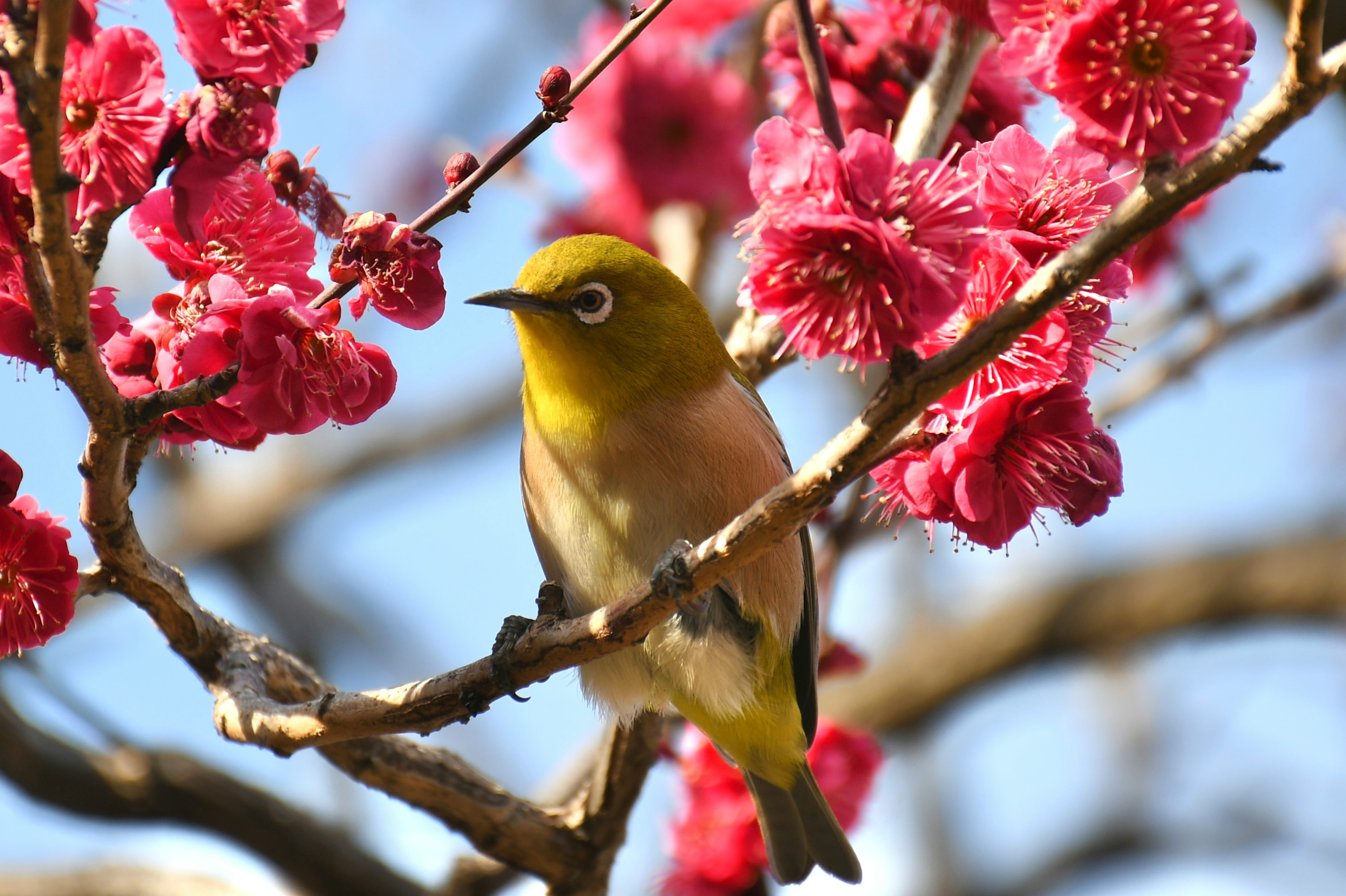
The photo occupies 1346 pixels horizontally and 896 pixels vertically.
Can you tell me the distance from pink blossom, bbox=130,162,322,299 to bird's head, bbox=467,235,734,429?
41.2 inches

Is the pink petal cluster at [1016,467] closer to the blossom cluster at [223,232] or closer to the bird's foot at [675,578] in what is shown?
the bird's foot at [675,578]

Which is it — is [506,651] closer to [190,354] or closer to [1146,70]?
[190,354]

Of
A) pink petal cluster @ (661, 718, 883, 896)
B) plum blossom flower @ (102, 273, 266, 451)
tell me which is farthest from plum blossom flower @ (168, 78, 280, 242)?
pink petal cluster @ (661, 718, 883, 896)

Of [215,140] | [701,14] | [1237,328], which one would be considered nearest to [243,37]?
[215,140]

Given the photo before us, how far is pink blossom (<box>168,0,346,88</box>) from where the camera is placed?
2.04m

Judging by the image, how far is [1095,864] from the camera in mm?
9008

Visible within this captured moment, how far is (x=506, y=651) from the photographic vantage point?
265 centimetres

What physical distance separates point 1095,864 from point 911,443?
777 cm

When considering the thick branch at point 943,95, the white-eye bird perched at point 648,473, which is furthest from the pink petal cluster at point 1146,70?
the white-eye bird perched at point 648,473

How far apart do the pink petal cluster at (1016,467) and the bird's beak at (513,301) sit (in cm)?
146

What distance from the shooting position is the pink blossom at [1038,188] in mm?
2287

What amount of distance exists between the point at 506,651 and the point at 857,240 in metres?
1.24

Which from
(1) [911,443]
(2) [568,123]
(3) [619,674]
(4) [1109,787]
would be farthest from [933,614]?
(1) [911,443]

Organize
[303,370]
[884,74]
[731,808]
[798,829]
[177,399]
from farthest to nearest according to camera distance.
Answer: [731,808]
[798,829]
[884,74]
[303,370]
[177,399]
